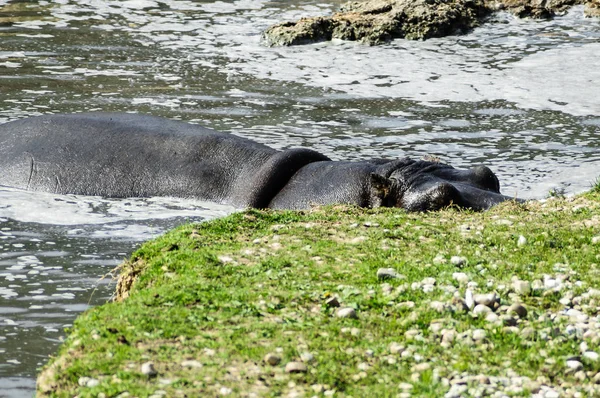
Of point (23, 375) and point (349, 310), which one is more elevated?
point (349, 310)

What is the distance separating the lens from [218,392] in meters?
3.96

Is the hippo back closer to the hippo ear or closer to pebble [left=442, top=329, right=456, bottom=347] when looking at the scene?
the hippo ear

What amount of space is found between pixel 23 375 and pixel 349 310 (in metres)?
1.60

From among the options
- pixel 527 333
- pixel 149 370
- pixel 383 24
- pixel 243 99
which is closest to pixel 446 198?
pixel 527 333

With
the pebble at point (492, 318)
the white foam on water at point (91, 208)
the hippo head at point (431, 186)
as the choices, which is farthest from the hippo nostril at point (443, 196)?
the pebble at point (492, 318)

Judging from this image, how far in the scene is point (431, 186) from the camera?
821 centimetres

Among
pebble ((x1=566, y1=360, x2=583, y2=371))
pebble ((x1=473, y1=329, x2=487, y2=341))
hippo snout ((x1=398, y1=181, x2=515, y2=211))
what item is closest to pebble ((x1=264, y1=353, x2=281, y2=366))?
pebble ((x1=473, y1=329, x2=487, y2=341))

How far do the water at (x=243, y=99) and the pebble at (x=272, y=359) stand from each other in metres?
1.27

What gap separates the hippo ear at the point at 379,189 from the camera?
842 cm

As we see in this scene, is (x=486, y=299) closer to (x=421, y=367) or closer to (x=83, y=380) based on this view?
(x=421, y=367)

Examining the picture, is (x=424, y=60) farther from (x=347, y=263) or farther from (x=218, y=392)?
(x=218, y=392)

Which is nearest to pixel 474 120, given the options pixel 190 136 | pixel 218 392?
pixel 190 136

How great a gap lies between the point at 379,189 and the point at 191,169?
5.71ft

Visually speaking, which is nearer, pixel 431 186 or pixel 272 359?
pixel 272 359
